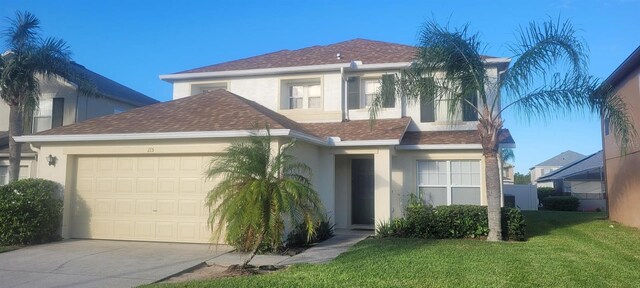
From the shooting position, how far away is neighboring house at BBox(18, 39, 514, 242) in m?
11.6

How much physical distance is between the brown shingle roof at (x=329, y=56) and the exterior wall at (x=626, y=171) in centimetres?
702

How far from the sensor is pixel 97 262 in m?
9.16

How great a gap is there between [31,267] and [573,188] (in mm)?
35580

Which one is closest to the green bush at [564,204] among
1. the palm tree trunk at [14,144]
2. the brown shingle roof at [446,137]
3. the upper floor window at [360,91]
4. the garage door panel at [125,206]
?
the brown shingle roof at [446,137]

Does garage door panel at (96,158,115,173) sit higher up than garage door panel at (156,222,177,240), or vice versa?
garage door panel at (96,158,115,173)

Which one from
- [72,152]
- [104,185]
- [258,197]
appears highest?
[72,152]

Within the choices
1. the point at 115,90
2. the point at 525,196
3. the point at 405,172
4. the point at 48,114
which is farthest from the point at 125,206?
the point at 525,196

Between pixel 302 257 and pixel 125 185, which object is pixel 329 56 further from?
pixel 302 257

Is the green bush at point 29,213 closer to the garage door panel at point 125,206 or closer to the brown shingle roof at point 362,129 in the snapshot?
the garage door panel at point 125,206

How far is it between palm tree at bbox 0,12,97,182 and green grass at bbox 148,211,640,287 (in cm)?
1165

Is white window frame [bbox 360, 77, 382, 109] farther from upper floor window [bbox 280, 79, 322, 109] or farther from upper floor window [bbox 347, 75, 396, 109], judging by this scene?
upper floor window [bbox 280, 79, 322, 109]

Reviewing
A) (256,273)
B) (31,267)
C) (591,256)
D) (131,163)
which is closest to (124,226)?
(131,163)

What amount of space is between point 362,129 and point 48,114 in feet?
42.4

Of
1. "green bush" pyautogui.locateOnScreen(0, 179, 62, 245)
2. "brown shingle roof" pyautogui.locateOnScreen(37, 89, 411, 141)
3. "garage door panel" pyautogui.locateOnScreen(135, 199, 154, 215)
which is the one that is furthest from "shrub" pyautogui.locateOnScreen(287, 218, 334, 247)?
"green bush" pyautogui.locateOnScreen(0, 179, 62, 245)
